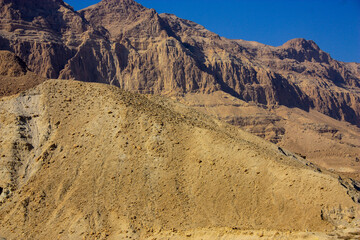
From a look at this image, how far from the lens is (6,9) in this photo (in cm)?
8500

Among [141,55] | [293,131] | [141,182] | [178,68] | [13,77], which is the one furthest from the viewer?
[141,55]

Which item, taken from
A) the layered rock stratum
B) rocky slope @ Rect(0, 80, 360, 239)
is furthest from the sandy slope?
rocky slope @ Rect(0, 80, 360, 239)

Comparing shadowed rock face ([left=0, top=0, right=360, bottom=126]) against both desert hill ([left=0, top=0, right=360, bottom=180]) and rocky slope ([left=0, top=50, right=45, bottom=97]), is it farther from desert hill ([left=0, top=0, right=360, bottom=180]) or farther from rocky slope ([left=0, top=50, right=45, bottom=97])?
rocky slope ([left=0, top=50, right=45, bottom=97])

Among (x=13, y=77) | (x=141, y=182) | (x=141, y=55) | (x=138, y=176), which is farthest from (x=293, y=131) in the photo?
(x=141, y=182)

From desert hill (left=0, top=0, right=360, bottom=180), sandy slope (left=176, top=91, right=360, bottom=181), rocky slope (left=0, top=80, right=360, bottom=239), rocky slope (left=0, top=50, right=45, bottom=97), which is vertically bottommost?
rocky slope (left=0, top=80, right=360, bottom=239)

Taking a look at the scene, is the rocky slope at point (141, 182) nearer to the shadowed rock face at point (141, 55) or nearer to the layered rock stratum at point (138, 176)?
the layered rock stratum at point (138, 176)

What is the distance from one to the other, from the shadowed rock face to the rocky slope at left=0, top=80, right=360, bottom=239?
67696 millimetres

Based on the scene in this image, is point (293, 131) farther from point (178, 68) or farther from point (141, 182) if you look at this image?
point (141, 182)

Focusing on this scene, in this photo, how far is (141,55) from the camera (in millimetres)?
102438

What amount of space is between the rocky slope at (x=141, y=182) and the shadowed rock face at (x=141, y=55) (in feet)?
222

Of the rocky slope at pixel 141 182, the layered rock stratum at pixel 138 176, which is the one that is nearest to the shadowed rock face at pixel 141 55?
the layered rock stratum at pixel 138 176

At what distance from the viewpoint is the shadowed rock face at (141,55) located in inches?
3442

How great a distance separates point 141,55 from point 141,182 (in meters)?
86.3

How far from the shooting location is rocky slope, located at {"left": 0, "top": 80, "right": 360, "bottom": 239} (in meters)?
16.7
